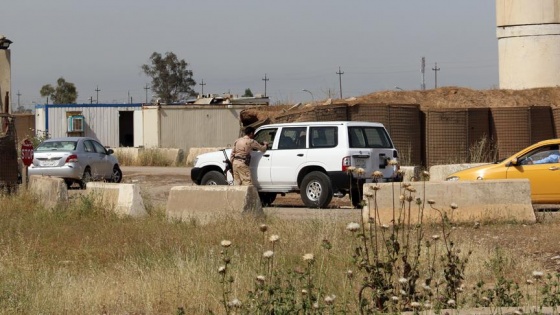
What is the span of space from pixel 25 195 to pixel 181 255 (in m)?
9.62

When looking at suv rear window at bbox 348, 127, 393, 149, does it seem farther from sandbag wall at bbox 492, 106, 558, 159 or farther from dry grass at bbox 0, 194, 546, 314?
sandbag wall at bbox 492, 106, 558, 159

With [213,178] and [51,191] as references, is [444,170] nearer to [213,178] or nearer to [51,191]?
[213,178]

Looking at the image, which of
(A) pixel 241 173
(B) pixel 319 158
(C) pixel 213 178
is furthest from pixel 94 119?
(B) pixel 319 158

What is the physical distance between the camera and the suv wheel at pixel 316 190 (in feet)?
70.6

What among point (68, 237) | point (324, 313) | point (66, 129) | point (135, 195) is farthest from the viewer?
point (66, 129)

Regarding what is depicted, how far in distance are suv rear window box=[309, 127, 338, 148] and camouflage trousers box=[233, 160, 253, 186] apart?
1482mm

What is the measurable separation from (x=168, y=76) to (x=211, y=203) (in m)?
75.2

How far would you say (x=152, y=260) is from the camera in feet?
39.8

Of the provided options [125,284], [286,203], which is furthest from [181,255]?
[286,203]

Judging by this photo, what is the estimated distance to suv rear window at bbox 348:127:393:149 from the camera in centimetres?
2172

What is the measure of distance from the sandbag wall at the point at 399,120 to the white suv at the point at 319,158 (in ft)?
22.1

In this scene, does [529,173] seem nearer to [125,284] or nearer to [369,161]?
[369,161]

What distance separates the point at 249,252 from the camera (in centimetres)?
1259

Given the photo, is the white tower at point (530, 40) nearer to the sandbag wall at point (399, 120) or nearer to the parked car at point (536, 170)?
the sandbag wall at point (399, 120)
